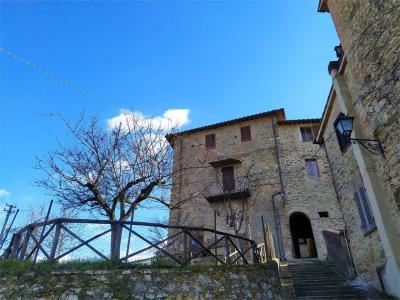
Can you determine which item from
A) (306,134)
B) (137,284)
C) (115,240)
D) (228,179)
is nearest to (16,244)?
(115,240)

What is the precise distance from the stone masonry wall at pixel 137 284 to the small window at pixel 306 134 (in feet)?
45.8

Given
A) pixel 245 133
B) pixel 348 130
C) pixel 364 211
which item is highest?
pixel 245 133

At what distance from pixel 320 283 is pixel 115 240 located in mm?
5813

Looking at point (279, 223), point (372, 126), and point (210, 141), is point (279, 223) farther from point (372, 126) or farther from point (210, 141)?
point (372, 126)

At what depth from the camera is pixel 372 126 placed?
634 centimetres

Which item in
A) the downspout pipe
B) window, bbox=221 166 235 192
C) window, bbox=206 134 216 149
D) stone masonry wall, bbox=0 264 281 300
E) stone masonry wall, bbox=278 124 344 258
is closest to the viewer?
stone masonry wall, bbox=0 264 281 300

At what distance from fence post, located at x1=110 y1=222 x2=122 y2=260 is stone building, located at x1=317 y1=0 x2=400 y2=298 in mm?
4964

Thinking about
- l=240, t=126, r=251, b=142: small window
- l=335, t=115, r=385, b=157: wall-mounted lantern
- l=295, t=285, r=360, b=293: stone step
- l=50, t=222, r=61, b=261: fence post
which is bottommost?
l=295, t=285, r=360, b=293: stone step

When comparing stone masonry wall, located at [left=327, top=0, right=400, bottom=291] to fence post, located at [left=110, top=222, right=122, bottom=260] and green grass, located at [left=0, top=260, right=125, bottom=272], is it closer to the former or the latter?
fence post, located at [left=110, top=222, right=122, bottom=260]

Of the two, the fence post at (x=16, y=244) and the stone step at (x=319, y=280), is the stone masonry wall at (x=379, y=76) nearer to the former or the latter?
the stone step at (x=319, y=280)

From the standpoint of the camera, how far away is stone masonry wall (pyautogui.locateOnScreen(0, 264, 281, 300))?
475 centimetres

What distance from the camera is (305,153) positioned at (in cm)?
1825

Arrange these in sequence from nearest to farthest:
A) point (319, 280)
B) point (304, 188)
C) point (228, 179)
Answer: point (319, 280) < point (304, 188) < point (228, 179)

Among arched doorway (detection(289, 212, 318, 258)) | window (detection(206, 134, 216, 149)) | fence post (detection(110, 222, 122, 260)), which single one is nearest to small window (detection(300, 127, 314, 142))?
arched doorway (detection(289, 212, 318, 258))
